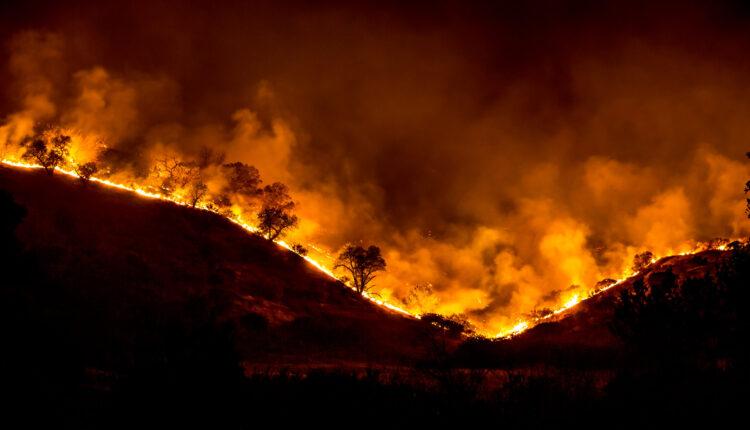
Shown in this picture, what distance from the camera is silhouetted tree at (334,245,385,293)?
47.6m

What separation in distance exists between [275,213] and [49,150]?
76.6ft

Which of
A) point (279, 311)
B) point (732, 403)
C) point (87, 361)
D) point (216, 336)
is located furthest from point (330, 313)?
point (732, 403)

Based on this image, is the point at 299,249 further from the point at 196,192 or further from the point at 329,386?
the point at 329,386

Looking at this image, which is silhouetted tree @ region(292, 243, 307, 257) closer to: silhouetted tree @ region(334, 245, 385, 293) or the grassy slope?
silhouetted tree @ region(334, 245, 385, 293)

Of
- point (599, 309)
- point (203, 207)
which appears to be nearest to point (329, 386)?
point (599, 309)

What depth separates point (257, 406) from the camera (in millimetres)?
7891

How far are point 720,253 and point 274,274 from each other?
41.2 metres

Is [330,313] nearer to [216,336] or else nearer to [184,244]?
[184,244]

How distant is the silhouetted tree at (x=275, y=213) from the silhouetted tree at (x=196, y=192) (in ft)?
22.5

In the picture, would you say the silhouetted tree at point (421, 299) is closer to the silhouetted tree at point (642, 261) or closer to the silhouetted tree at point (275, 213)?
the silhouetted tree at point (275, 213)

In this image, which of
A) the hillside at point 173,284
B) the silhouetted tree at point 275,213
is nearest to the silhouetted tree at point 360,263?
the hillside at point 173,284

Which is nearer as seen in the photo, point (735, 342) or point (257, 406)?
point (257, 406)

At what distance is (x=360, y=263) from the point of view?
47625 millimetres

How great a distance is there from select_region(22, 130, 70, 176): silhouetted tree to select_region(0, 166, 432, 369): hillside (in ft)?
3.98
